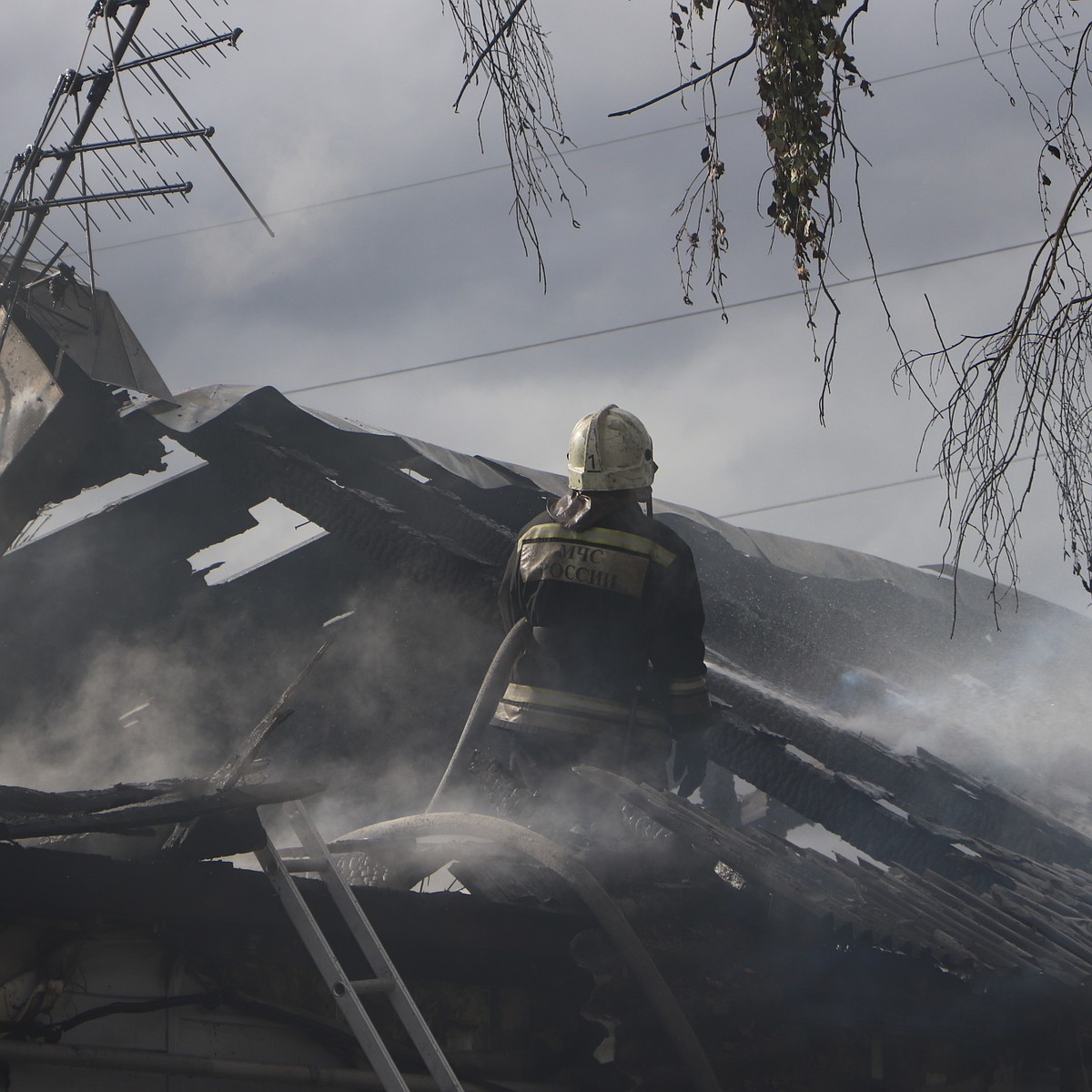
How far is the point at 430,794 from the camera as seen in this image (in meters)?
9.39

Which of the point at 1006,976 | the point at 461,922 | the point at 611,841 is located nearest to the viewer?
the point at 461,922

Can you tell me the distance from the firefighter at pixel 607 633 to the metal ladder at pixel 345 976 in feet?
6.21

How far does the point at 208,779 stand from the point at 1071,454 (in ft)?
8.64

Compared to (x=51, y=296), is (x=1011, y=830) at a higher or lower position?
lower

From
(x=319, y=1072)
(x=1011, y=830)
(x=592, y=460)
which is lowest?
(x=1011, y=830)

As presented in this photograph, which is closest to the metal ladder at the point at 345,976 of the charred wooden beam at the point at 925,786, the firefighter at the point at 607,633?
the firefighter at the point at 607,633

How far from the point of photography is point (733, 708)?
24.6ft

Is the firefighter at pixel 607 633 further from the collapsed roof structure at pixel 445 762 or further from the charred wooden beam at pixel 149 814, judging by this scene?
the charred wooden beam at pixel 149 814

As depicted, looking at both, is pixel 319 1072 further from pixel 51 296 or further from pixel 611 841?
pixel 51 296

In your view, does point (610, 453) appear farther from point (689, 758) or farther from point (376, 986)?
point (376, 986)

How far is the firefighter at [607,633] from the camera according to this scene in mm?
5691

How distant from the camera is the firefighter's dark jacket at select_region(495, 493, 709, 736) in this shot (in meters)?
5.69

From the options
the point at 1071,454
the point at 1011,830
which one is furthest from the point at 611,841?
the point at 1011,830

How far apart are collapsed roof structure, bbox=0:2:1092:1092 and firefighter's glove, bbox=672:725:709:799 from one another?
318 mm
